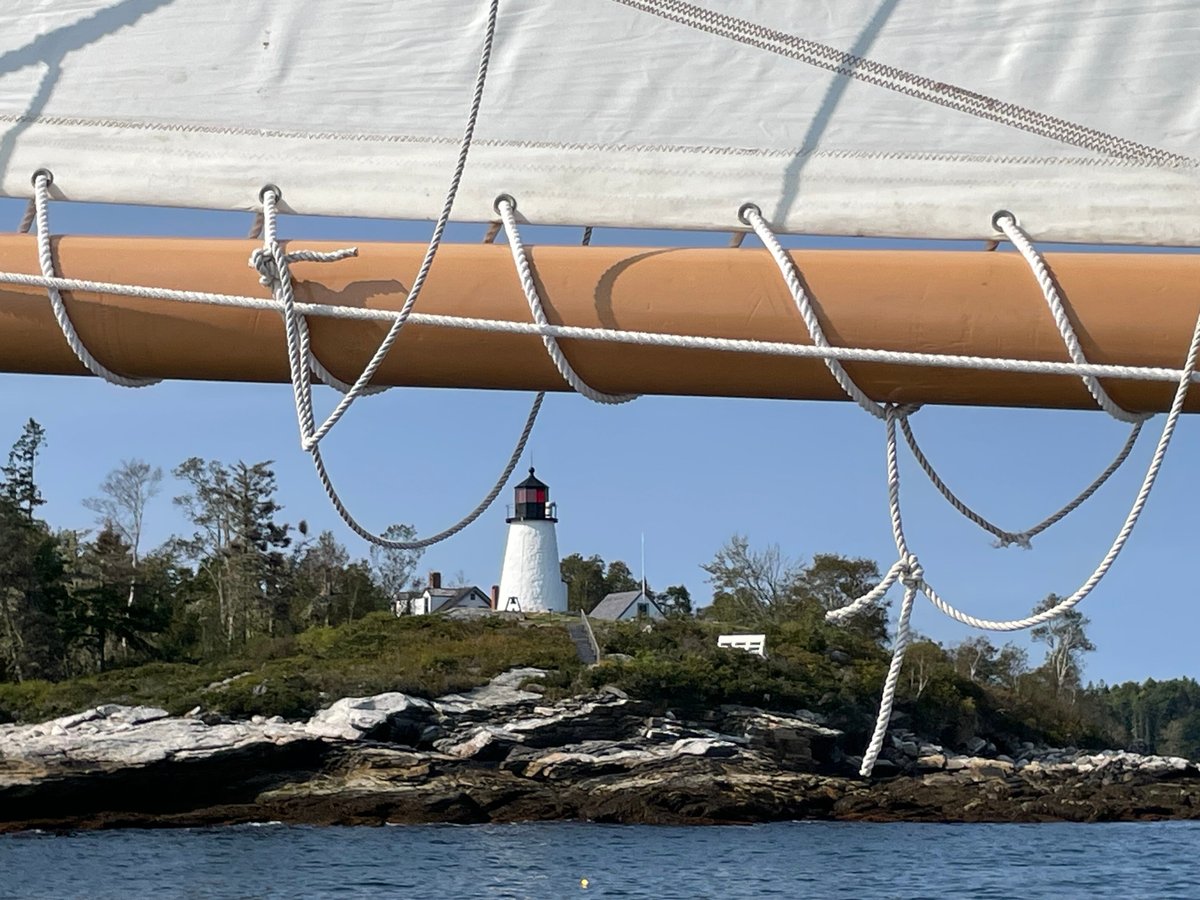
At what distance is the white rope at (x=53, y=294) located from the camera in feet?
7.12

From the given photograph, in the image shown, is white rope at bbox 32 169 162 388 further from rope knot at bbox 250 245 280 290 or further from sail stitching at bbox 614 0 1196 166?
sail stitching at bbox 614 0 1196 166

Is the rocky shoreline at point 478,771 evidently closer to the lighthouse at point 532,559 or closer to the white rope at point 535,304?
the lighthouse at point 532,559

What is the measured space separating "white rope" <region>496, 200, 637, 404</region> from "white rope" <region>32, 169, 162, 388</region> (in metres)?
0.63

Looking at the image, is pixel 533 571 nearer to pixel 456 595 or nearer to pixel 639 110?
pixel 456 595

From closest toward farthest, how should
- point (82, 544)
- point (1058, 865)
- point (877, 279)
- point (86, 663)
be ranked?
point (877, 279), point (1058, 865), point (86, 663), point (82, 544)

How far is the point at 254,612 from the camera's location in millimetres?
42938

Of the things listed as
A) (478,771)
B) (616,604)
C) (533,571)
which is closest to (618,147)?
(478,771)

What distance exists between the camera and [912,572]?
220cm

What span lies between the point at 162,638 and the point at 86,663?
2836mm

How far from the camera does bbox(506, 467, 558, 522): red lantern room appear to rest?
43.6m

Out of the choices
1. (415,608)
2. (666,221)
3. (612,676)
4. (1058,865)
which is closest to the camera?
(666,221)

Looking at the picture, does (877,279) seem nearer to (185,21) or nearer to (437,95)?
(437,95)

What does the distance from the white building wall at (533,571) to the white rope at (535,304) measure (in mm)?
41463

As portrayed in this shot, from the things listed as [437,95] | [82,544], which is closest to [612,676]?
[82,544]
